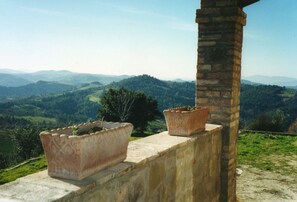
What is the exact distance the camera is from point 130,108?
4897 cm

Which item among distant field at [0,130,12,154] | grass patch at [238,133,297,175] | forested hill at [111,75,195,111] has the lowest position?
distant field at [0,130,12,154]

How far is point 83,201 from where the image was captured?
5.57ft

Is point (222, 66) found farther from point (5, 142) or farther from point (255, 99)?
point (255, 99)

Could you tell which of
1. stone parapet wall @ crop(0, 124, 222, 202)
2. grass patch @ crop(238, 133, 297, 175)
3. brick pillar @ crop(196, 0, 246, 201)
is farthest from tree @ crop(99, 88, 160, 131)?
stone parapet wall @ crop(0, 124, 222, 202)

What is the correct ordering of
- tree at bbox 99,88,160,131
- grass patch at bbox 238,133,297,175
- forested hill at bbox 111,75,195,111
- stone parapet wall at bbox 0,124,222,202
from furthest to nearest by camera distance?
forested hill at bbox 111,75,195,111, tree at bbox 99,88,160,131, grass patch at bbox 238,133,297,175, stone parapet wall at bbox 0,124,222,202

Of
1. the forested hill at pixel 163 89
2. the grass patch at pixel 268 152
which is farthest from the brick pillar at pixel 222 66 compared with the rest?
the forested hill at pixel 163 89

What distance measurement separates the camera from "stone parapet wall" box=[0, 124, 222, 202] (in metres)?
1.61

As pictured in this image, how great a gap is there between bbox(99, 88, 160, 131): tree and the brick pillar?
43.0m

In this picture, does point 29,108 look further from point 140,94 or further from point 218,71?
point 218,71

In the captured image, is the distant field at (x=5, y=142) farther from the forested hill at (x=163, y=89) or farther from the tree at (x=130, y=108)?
the forested hill at (x=163, y=89)

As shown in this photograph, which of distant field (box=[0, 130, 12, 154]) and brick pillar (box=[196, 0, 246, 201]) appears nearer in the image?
brick pillar (box=[196, 0, 246, 201])

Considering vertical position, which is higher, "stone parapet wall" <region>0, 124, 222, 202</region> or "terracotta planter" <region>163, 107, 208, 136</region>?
"terracotta planter" <region>163, 107, 208, 136</region>

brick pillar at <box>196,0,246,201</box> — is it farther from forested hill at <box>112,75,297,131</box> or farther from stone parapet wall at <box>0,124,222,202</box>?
forested hill at <box>112,75,297,131</box>

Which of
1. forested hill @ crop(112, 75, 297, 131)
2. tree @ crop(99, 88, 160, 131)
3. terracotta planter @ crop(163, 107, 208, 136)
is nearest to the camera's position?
terracotta planter @ crop(163, 107, 208, 136)
